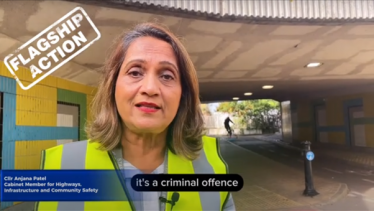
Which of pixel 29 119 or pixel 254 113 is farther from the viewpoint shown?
pixel 254 113

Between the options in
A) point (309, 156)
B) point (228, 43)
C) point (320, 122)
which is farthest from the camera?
point (320, 122)

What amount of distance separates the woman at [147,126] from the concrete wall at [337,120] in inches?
422

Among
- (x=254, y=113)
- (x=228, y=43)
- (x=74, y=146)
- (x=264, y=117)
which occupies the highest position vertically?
(x=228, y=43)

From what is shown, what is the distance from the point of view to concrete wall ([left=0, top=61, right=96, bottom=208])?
404 centimetres

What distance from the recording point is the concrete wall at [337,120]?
10273 mm

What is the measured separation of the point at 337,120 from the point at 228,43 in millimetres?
9394

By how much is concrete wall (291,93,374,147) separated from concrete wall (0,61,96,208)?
982cm

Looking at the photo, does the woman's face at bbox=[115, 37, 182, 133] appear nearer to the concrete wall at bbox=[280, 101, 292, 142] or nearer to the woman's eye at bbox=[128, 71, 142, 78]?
the woman's eye at bbox=[128, 71, 142, 78]

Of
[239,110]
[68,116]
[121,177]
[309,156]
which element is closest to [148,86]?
[121,177]

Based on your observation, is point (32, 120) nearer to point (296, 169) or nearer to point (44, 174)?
point (44, 174)

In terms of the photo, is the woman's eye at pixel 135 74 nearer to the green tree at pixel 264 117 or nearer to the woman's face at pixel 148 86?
the woman's face at pixel 148 86

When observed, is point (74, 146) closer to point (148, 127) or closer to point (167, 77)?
point (148, 127)

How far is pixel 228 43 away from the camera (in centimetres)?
425

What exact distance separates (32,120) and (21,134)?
291mm
